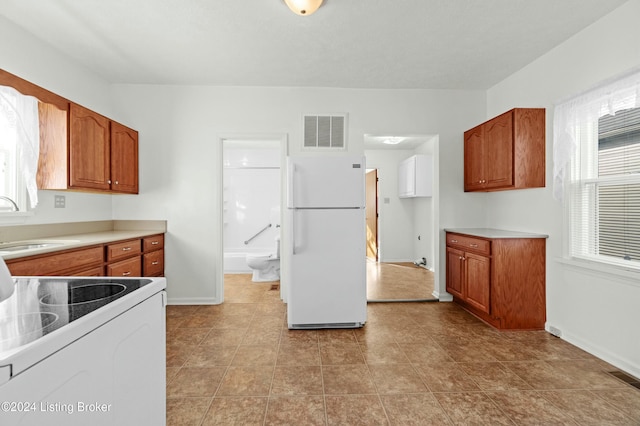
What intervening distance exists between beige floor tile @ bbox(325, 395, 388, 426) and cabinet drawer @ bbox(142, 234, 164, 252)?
241 centimetres

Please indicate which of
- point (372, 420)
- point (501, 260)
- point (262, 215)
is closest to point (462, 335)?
point (501, 260)

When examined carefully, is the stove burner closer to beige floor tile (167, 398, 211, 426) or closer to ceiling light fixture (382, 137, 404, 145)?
beige floor tile (167, 398, 211, 426)

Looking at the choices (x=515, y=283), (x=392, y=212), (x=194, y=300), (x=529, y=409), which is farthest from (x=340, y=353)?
(x=392, y=212)

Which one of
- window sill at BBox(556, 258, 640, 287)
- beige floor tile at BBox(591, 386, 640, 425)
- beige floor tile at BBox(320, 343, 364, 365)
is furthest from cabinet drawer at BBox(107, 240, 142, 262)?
window sill at BBox(556, 258, 640, 287)

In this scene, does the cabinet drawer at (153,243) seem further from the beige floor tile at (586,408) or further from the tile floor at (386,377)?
the beige floor tile at (586,408)

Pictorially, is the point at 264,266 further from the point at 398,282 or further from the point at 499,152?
the point at 499,152

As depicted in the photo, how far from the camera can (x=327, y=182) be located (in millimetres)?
2863

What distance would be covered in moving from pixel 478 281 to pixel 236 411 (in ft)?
8.12

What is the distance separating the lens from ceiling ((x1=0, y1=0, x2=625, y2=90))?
7.33 feet

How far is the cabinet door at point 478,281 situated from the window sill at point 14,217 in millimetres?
4023

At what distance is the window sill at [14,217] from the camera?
2346mm

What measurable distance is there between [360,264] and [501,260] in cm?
128

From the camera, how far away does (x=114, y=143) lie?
3.15 metres

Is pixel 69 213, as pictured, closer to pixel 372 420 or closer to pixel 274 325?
pixel 274 325
